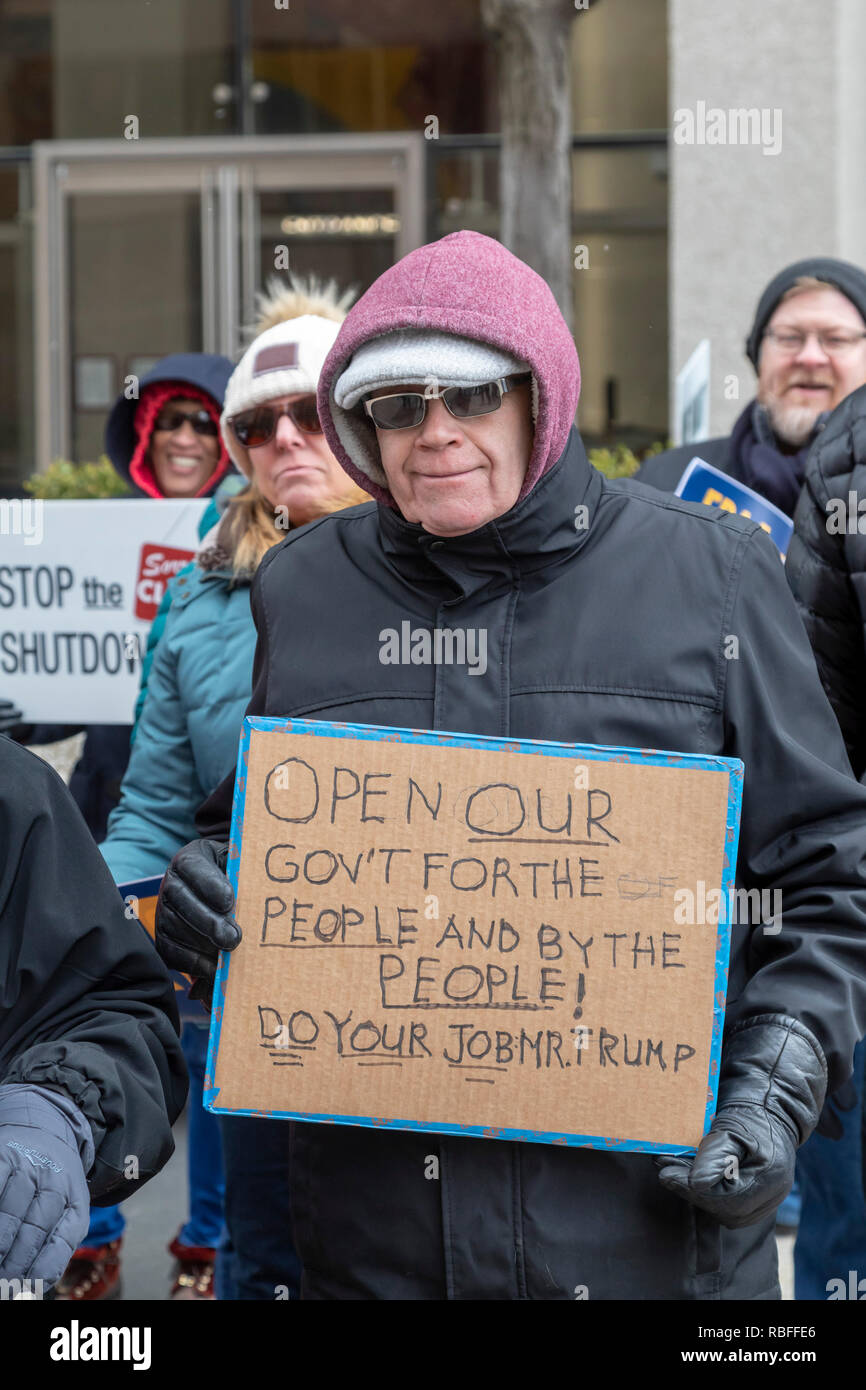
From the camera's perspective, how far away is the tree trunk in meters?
7.75

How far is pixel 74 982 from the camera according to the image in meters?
1.99

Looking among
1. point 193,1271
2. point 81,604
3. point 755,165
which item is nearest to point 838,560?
point 81,604

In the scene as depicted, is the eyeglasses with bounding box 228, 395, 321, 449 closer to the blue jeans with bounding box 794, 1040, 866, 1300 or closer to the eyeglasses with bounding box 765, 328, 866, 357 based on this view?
the eyeglasses with bounding box 765, 328, 866, 357

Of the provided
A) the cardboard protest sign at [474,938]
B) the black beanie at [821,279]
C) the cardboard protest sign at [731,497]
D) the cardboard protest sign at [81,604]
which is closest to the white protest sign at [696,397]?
the black beanie at [821,279]

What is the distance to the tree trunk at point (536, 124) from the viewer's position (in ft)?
25.4

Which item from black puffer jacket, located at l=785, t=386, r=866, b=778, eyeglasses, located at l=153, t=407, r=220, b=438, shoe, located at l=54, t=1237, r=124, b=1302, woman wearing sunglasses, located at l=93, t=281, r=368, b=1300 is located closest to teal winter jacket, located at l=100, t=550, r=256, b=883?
woman wearing sunglasses, located at l=93, t=281, r=368, b=1300

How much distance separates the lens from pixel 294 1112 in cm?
196

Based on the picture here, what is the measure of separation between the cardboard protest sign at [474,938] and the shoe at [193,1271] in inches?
92.6

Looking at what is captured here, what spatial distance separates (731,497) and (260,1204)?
1844 millimetres

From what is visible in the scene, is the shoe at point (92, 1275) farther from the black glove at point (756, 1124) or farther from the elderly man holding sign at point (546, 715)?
the black glove at point (756, 1124)

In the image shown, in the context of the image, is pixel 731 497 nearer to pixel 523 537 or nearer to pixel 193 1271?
pixel 523 537

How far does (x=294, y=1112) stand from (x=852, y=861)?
2.43ft
